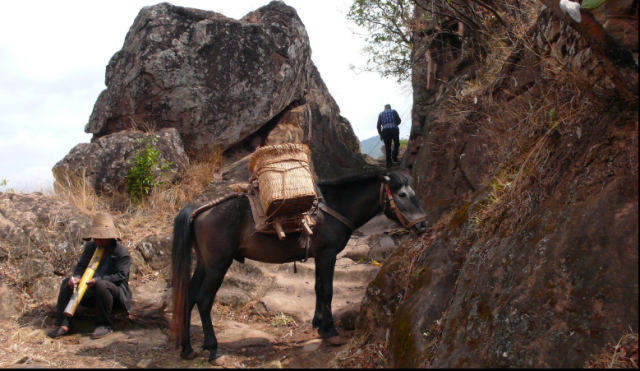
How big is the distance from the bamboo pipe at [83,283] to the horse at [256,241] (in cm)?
141

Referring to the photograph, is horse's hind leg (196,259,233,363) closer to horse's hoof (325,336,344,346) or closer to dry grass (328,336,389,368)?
horse's hoof (325,336,344,346)

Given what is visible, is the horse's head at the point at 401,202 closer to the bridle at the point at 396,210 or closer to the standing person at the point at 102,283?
the bridle at the point at 396,210

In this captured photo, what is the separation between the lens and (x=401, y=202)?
474 cm

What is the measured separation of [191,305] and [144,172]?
477 centimetres

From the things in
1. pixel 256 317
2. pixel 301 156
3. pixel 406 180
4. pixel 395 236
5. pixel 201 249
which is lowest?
pixel 256 317

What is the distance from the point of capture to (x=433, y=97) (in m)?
9.52

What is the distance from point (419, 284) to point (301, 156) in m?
1.75

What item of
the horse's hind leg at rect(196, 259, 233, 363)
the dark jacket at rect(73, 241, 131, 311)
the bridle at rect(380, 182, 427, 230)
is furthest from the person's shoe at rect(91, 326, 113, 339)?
the bridle at rect(380, 182, 427, 230)

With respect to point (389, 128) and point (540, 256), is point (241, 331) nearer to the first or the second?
point (540, 256)

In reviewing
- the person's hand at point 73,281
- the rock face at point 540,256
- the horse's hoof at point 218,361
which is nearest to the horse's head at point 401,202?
the rock face at point 540,256

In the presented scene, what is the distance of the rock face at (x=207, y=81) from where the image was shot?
32.5 feet

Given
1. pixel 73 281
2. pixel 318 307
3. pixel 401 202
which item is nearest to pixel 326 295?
pixel 318 307

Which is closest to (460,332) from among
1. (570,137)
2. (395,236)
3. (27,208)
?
(570,137)

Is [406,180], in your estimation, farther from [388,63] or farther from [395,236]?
[388,63]
